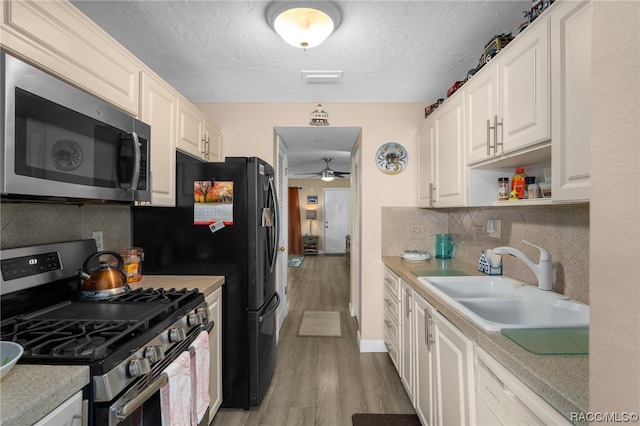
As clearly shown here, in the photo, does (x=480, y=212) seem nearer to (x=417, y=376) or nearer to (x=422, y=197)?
(x=422, y=197)

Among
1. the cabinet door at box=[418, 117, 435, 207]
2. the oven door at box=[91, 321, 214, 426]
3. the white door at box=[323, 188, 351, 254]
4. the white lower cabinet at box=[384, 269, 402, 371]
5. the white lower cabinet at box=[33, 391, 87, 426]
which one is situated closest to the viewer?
the white lower cabinet at box=[33, 391, 87, 426]

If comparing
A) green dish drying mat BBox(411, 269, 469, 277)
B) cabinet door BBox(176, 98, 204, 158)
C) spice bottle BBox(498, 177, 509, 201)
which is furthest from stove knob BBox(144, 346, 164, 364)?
spice bottle BBox(498, 177, 509, 201)

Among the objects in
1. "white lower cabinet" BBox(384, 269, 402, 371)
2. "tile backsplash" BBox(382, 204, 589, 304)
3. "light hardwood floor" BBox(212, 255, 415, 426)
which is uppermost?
"tile backsplash" BBox(382, 204, 589, 304)

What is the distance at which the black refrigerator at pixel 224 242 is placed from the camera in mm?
1982

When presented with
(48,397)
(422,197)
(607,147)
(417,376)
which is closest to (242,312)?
(417,376)

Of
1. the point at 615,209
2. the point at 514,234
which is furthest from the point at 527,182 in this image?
the point at 615,209

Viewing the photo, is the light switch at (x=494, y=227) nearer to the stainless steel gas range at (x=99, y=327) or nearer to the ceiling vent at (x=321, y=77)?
the ceiling vent at (x=321, y=77)

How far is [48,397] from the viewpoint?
2.34 ft

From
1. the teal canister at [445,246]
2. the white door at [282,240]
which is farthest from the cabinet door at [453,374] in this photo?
the white door at [282,240]

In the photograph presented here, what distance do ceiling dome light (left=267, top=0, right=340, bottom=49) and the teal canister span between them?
2.01m

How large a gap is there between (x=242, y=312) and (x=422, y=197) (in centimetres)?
181

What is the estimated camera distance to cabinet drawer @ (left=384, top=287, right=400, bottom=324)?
2.27 meters

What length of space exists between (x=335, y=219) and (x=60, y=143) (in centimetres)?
813

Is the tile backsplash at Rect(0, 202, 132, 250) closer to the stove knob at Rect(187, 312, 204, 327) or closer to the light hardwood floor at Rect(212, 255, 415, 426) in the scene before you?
the stove knob at Rect(187, 312, 204, 327)
